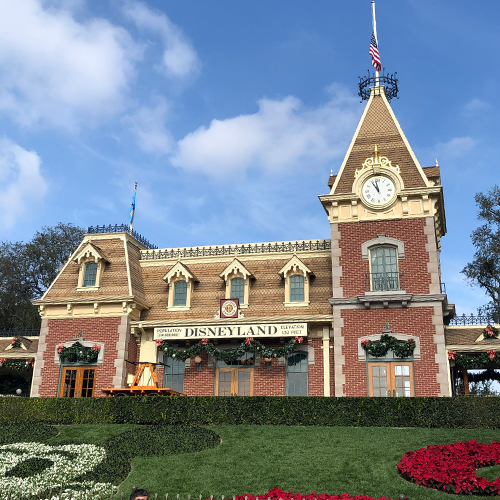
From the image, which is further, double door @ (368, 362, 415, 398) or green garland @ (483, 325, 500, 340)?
green garland @ (483, 325, 500, 340)

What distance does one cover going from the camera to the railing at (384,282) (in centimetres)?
2294

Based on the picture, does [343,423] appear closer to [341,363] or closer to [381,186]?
[341,363]

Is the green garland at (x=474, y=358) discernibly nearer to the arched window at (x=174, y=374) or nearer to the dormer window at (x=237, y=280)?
the dormer window at (x=237, y=280)

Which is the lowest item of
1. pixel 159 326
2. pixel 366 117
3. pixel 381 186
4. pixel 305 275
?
pixel 159 326

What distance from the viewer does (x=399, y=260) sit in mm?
23328

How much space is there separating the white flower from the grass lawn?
700 mm

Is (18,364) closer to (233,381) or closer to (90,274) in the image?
(90,274)

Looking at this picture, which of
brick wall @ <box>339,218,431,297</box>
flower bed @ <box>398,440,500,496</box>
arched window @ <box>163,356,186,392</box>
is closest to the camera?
flower bed @ <box>398,440,500,496</box>

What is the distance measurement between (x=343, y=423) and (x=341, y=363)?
4361mm

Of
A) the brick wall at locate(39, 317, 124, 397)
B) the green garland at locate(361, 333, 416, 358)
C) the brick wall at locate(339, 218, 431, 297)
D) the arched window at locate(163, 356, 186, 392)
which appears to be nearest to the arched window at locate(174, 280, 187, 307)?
the arched window at locate(163, 356, 186, 392)

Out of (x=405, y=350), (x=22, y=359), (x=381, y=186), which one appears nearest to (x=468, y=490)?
(x=405, y=350)

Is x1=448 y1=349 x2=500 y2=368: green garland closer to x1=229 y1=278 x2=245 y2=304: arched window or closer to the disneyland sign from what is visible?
the disneyland sign

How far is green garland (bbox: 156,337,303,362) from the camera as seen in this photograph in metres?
23.7

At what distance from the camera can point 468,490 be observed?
39.9ft
